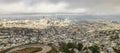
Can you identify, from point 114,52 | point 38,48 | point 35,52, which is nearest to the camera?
point 35,52

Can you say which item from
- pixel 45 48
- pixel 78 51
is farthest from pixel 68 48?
pixel 45 48

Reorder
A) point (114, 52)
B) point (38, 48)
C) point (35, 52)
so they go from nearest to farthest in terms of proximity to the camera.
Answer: point (35, 52), point (38, 48), point (114, 52)

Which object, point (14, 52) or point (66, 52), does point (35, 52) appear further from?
point (66, 52)

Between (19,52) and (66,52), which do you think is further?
(66,52)

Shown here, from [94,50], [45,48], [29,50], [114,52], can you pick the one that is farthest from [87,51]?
[29,50]

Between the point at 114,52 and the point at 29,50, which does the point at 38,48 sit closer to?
the point at 29,50

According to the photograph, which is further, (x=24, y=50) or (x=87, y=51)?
(x=87, y=51)

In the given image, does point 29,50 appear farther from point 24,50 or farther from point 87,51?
point 87,51

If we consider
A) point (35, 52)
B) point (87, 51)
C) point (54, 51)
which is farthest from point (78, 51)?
point (35, 52)
